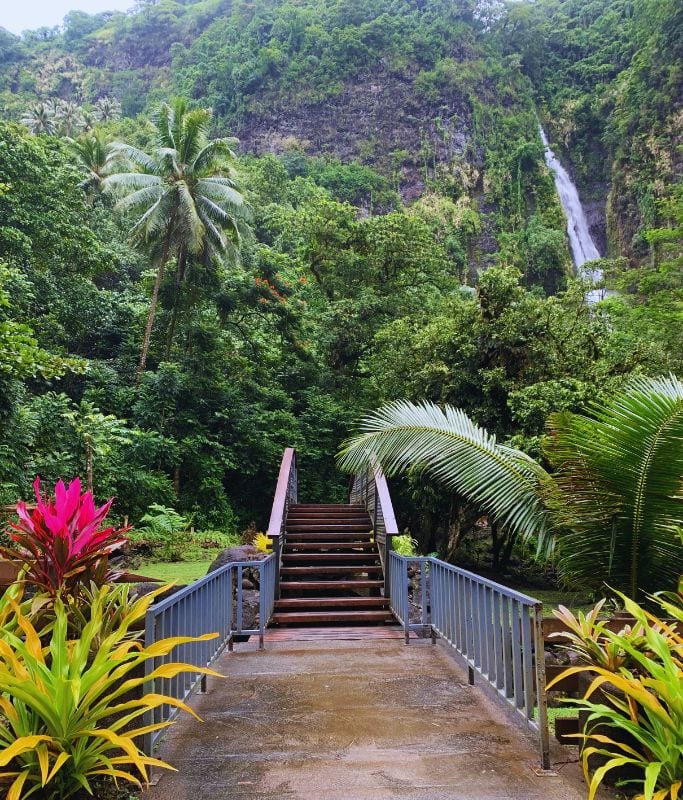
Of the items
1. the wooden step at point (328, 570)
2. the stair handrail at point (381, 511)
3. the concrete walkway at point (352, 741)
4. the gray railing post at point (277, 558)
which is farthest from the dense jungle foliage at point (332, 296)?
the concrete walkway at point (352, 741)

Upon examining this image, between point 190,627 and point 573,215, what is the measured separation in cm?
4232

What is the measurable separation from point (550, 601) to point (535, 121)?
151 ft

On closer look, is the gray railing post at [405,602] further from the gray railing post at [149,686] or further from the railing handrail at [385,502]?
the gray railing post at [149,686]

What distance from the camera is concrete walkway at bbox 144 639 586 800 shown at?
238 centimetres

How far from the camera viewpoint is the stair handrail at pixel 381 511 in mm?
6762

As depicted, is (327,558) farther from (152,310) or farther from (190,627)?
(152,310)

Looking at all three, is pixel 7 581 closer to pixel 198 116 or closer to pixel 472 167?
pixel 198 116

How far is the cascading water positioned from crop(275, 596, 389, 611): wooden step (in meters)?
32.2

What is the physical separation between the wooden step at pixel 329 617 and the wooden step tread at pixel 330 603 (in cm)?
21

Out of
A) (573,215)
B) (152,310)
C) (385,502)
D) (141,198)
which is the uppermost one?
(573,215)

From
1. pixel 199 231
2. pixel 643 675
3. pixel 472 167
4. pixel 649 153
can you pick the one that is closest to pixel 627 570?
pixel 643 675

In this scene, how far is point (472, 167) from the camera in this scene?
41594 mm

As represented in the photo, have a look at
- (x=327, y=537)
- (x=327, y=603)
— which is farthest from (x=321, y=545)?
(x=327, y=603)

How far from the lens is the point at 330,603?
655 centimetres
